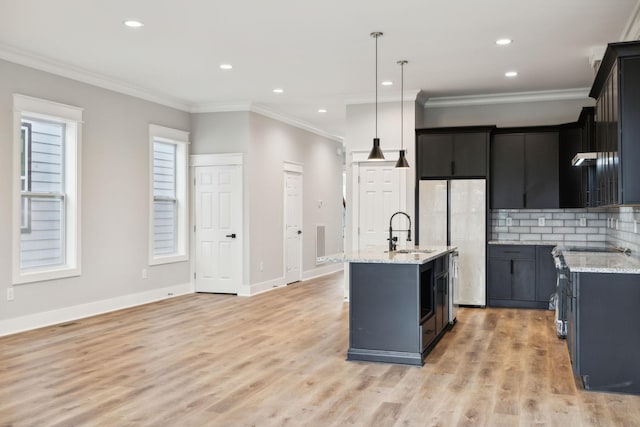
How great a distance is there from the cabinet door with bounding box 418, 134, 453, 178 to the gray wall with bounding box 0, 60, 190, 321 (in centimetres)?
355

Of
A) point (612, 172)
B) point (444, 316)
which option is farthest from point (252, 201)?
point (612, 172)

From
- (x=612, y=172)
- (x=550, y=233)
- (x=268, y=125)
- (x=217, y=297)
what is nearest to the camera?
(x=612, y=172)

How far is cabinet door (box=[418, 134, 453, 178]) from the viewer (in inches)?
287

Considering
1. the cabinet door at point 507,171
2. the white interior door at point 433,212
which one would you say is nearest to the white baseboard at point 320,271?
the white interior door at point 433,212

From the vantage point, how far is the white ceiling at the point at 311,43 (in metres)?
4.50

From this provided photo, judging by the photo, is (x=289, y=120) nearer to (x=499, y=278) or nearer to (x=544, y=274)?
(x=499, y=278)

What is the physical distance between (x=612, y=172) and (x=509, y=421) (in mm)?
2054

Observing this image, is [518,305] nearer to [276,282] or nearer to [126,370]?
[276,282]

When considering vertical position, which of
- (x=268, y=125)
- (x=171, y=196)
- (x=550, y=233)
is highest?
(x=268, y=125)

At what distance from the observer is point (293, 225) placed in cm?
973

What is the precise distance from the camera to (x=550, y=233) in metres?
7.43

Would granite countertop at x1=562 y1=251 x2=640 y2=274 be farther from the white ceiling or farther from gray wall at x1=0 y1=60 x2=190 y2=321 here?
gray wall at x1=0 y1=60 x2=190 y2=321

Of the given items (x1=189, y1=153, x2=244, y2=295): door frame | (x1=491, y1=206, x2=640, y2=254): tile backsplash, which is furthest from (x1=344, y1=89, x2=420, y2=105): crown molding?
(x1=491, y1=206, x2=640, y2=254): tile backsplash

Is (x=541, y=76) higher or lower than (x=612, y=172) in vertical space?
higher
